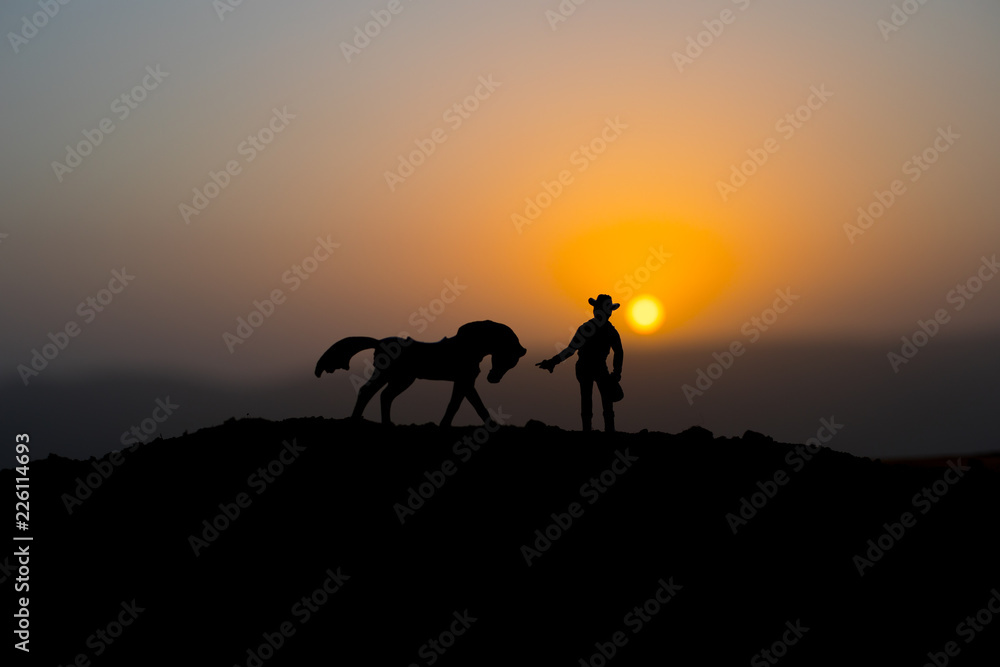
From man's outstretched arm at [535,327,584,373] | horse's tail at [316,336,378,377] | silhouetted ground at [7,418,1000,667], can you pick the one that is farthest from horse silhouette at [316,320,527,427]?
silhouetted ground at [7,418,1000,667]

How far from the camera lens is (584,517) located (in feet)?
42.8

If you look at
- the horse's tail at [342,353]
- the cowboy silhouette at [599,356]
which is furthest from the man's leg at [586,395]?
the horse's tail at [342,353]

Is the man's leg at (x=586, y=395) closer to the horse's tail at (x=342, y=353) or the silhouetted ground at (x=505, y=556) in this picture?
the silhouetted ground at (x=505, y=556)

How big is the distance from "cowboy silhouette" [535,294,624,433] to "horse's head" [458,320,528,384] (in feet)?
3.15

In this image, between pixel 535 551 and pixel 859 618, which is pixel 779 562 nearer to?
pixel 859 618

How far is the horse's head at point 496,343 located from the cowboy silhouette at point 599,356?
0.96 m

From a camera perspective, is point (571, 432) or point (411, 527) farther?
point (571, 432)

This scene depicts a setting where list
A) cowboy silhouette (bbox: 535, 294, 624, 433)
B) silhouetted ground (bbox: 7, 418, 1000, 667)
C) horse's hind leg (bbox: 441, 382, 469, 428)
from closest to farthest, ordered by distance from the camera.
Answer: silhouetted ground (bbox: 7, 418, 1000, 667) → horse's hind leg (bbox: 441, 382, 469, 428) → cowboy silhouette (bbox: 535, 294, 624, 433)

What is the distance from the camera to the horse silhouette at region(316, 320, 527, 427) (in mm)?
15711

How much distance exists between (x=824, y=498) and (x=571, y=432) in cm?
424

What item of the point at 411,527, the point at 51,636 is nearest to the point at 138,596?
the point at 51,636

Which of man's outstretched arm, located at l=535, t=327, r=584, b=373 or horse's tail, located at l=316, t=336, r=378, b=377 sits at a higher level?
man's outstretched arm, located at l=535, t=327, r=584, b=373

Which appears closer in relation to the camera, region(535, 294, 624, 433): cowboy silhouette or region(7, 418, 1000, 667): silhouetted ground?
region(7, 418, 1000, 667): silhouetted ground

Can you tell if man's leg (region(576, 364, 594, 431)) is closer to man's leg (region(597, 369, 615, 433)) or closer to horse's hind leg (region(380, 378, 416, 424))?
man's leg (region(597, 369, 615, 433))
